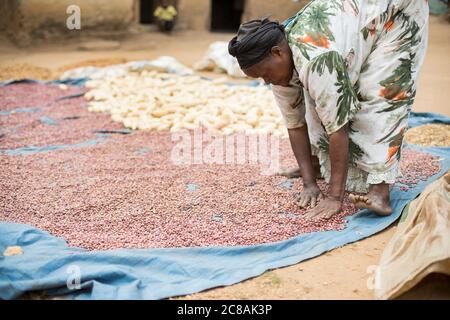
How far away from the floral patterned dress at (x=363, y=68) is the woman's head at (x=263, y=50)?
0.20 feet

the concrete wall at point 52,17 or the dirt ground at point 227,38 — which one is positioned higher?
the concrete wall at point 52,17

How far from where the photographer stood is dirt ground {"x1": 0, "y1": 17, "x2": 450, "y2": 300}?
2186mm

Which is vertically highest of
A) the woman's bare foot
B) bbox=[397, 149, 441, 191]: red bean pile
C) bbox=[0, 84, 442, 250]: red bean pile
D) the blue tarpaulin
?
the woman's bare foot

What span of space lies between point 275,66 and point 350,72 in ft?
1.18

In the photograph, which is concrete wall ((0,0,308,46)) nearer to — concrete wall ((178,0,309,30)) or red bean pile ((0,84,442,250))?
A: concrete wall ((178,0,309,30))

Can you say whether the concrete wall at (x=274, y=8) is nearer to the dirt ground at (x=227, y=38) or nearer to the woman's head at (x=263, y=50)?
the dirt ground at (x=227, y=38)

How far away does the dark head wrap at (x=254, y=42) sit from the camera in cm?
253

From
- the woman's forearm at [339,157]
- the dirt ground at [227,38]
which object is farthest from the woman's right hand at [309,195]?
the dirt ground at [227,38]

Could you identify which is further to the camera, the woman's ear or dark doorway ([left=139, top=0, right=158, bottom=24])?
dark doorway ([left=139, top=0, right=158, bottom=24])

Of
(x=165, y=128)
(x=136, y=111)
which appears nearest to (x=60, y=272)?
(x=165, y=128)

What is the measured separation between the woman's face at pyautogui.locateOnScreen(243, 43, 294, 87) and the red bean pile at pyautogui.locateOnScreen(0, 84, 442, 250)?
0.70 meters

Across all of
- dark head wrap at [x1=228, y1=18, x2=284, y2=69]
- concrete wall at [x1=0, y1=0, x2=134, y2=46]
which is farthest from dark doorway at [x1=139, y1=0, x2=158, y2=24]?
dark head wrap at [x1=228, y1=18, x2=284, y2=69]

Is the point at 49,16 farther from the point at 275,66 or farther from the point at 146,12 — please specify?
the point at 275,66
